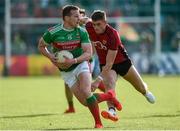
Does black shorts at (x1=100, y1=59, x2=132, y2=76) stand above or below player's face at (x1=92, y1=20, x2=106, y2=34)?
below

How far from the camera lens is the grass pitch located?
40.7ft

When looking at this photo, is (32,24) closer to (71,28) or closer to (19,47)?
(19,47)

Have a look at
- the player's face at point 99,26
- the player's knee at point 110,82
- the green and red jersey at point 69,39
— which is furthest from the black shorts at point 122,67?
the green and red jersey at point 69,39

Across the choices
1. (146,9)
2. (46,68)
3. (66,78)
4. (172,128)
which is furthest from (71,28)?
(146,9)

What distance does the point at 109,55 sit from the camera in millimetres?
13141

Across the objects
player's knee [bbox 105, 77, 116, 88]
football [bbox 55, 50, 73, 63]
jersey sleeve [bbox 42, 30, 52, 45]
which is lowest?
player's knee [bbox 105, 77, 116, 88]

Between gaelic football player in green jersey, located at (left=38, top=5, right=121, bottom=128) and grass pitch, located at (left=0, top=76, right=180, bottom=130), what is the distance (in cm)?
57

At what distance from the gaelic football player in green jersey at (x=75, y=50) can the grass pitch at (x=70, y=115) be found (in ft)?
1.85

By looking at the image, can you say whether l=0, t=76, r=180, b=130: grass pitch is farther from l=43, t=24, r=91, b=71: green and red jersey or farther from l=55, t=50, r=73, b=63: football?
l=43, t=24, r=91, b=71: green and red jersey

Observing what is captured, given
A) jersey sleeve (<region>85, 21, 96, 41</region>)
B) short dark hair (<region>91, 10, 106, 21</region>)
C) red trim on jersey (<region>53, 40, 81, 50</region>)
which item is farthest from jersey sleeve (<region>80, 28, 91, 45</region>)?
jersey sleeve (<region>85, 21, 96, 41</region>)

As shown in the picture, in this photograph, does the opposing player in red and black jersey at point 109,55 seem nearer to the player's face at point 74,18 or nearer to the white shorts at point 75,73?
the white shorts at point 75,73

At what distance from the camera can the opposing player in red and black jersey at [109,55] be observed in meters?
12.9

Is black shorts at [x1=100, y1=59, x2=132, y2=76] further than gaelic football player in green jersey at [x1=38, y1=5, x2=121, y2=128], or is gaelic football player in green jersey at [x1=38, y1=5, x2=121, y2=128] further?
black shorts at [x1=100, y1=59, x2=132, y2=76]

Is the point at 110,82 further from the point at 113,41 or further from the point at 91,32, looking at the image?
the point at 91,32
